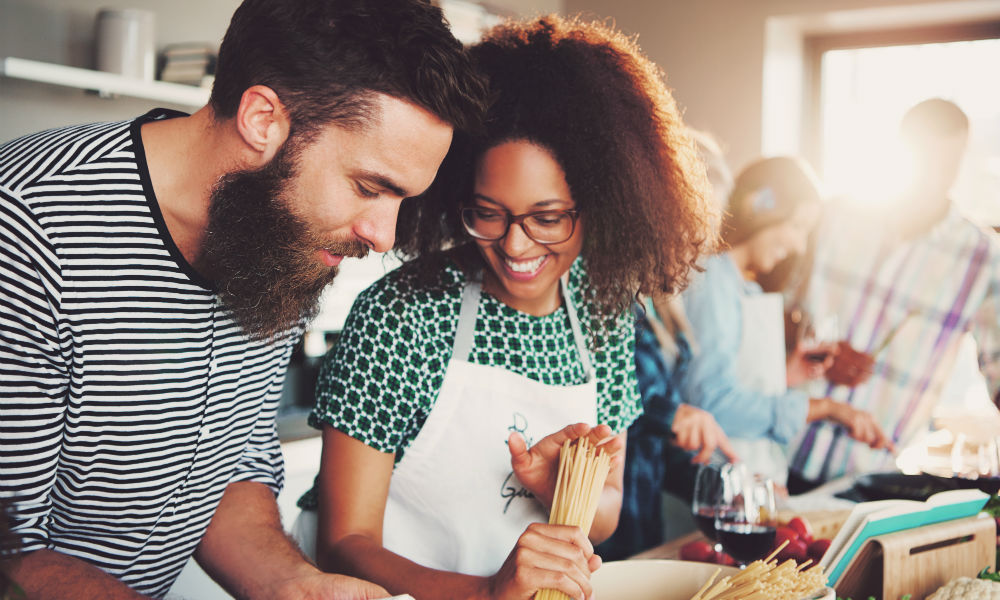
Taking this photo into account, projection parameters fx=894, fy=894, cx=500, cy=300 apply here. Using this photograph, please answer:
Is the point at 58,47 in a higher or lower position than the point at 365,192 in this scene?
higher

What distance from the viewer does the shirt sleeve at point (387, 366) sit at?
1302 millimetres

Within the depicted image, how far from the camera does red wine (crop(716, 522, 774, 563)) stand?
1291 millimetres

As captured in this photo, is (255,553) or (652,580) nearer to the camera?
(652,580)

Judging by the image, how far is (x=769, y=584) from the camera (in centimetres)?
96

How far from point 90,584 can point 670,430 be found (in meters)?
1.30

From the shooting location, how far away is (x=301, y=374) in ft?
10.4

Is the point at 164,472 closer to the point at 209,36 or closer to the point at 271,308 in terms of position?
the point at 271,308

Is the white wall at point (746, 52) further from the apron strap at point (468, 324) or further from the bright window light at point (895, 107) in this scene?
the apron strap at point (468, 324)

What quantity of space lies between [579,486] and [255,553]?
18.6 inches

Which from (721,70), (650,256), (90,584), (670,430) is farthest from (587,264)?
(721,70)

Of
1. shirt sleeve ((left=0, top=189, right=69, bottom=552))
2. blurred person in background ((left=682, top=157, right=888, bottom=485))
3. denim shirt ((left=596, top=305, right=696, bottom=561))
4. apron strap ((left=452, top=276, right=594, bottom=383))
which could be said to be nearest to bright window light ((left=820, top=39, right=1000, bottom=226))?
blurred person in background ((left=682, top=157, right=888, bottom=485))

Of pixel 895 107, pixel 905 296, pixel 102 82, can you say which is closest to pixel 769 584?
pixel 102 82

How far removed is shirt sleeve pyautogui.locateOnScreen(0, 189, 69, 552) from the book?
92cm

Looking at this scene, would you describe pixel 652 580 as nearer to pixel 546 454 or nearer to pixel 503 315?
pixel 546 454
